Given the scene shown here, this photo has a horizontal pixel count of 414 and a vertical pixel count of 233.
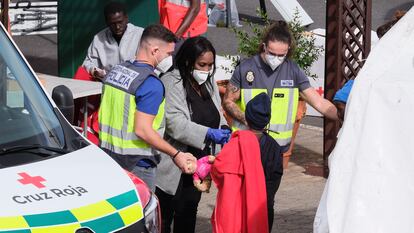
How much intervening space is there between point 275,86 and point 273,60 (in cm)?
21

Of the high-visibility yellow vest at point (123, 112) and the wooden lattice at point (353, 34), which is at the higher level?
the wooden lattice at point (353, 34)

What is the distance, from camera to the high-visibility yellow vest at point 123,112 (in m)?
6.85

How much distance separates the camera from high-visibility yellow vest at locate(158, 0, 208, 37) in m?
10.3

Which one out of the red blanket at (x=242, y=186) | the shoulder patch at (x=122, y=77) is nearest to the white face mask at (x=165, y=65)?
the shoulder patch at (x=122, y=77)

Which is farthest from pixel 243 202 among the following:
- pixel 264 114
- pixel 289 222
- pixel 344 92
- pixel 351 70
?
pixel 351 70

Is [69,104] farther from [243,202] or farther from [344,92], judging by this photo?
[344,92]

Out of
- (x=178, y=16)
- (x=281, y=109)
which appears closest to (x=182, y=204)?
(x=281, y=109)

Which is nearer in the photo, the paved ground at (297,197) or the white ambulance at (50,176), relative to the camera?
the white ambulance at (50,176)

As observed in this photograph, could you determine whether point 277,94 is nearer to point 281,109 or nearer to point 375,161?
point 281,109

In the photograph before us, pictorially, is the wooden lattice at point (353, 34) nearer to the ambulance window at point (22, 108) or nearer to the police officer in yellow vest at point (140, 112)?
the police officer in yellow vest at point (140, 112)

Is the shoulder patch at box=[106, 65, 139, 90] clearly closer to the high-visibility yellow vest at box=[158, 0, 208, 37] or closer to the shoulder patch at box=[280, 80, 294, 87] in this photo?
the shoulder patch at box=[280, 80, 294, 87]

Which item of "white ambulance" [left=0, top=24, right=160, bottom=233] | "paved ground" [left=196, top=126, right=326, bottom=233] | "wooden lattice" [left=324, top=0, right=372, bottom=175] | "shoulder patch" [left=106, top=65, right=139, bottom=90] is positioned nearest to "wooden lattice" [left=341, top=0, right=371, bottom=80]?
"wooden lattice" [left=324, top=0, right=372, bottom=175]

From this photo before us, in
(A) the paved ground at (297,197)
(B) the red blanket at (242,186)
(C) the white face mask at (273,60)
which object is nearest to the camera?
(B) the red blanket at (242,186)

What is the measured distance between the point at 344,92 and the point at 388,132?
2956mm
